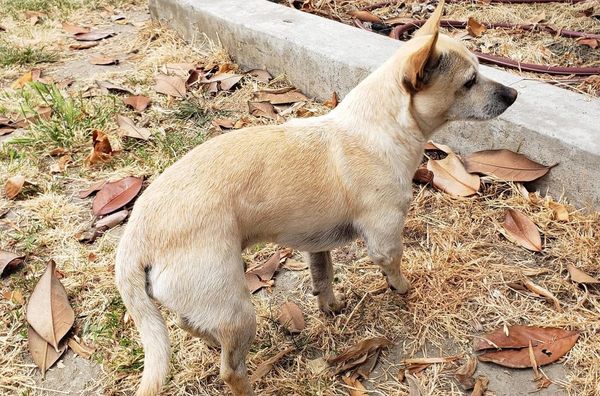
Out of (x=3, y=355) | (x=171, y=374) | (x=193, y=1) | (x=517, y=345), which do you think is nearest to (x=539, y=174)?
(x=517, y=345)

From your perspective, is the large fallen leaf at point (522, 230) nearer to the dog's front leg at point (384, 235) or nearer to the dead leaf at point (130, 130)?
the dog's front leg at point (384, 235)

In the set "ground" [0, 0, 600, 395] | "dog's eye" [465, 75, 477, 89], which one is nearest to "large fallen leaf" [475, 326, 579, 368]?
"ground" [0, 0, 600, 395]

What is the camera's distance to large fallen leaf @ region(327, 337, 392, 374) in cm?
255

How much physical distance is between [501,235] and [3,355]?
2513mm

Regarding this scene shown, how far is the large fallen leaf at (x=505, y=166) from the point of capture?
3.24 m

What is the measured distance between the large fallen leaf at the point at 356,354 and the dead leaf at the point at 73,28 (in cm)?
465

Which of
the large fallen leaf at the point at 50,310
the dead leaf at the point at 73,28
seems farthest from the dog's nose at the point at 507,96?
the dead leaf at the point at 73,28

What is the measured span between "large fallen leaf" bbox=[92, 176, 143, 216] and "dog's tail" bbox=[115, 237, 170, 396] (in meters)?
1.45

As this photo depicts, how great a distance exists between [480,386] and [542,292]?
2.12 feet

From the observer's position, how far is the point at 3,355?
2670 mm

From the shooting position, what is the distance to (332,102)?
407 centimetres

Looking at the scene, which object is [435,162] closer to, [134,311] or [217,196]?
[217,196]

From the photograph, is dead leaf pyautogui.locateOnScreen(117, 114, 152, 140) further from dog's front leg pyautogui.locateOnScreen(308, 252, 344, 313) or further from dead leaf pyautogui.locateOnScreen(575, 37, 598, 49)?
dead leaf pyautogui.locateOnScreen(575, 37, 598, 49)

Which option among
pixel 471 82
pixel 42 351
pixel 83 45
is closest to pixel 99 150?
pixel 42 351
